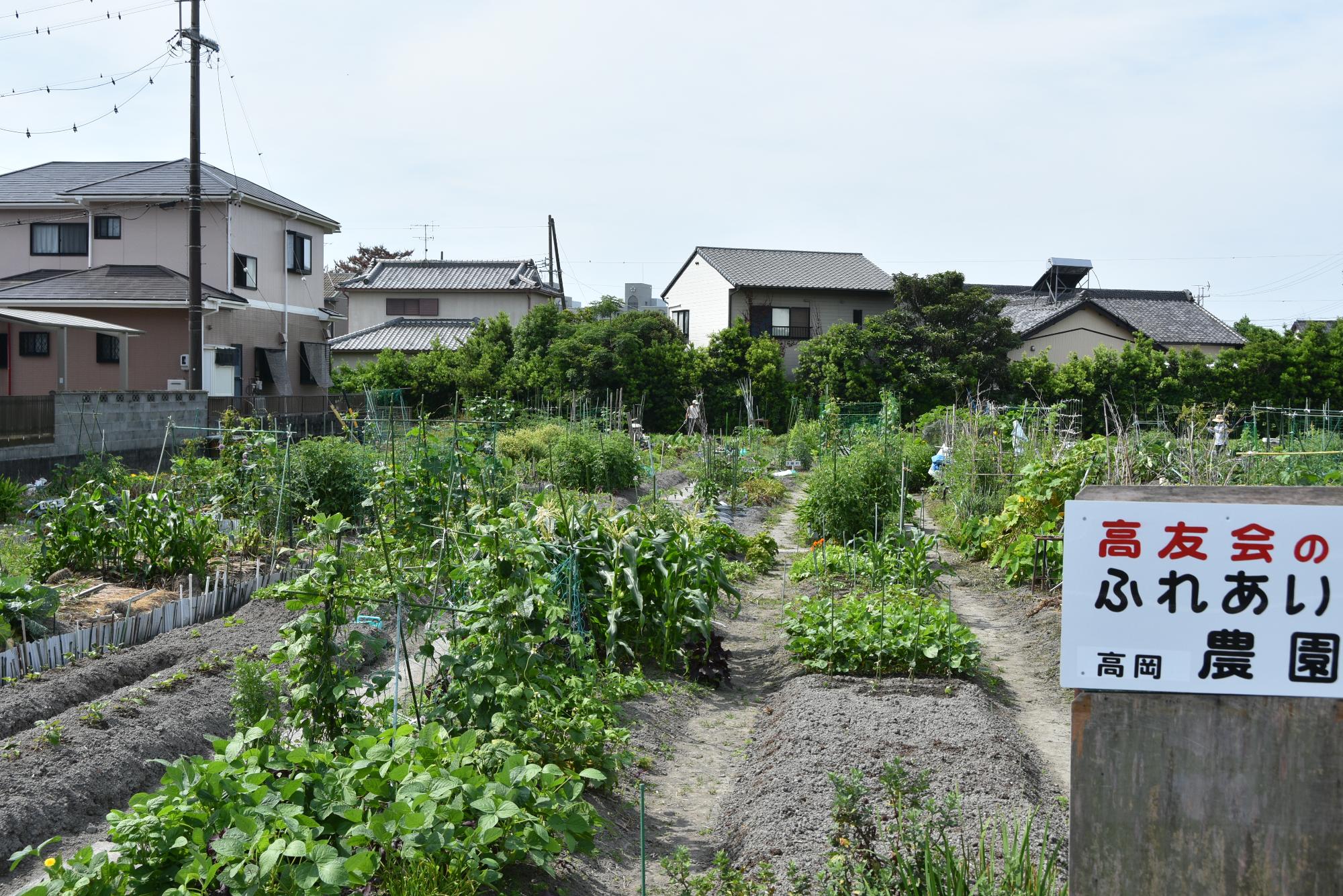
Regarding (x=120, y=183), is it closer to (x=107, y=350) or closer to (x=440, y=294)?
(x=107, y=350)

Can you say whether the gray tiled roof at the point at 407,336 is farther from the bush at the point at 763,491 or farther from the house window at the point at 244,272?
the bush at the point at 763,491

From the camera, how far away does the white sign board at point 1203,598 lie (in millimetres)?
2080

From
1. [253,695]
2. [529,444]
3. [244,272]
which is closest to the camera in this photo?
[253,695]

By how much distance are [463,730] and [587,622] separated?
241cm

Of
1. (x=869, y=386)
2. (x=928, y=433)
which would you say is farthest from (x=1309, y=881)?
(x=869, y=386)

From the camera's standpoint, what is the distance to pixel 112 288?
2114 centimetres

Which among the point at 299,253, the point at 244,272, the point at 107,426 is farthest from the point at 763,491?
the point at 299,253

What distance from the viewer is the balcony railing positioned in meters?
12.0

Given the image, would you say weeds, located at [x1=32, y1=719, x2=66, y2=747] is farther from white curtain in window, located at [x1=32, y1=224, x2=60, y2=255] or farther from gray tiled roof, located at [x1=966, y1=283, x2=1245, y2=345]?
gray tiled roof, located at [x1=966, y1=283, x2=1245, y2=345]

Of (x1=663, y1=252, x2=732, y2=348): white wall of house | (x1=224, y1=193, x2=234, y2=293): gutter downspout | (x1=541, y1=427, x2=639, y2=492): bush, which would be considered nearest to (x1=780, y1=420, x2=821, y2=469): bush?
(x1=541, y1=427, x2=639, y2=492): bush

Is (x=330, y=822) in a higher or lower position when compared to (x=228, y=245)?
lower

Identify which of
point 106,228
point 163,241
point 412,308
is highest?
point 106,228

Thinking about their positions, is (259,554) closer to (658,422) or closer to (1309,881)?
(1309,881)

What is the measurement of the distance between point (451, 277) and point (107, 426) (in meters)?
20.3
